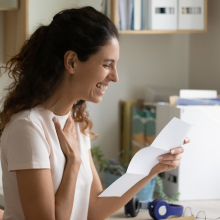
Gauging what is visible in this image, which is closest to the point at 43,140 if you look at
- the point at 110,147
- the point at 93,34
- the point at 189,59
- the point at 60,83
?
the point at 60,83

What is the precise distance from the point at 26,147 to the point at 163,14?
1.28m

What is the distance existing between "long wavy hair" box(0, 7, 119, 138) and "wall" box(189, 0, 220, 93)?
4.04ft

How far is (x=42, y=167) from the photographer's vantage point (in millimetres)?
893

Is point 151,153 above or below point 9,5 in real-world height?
below

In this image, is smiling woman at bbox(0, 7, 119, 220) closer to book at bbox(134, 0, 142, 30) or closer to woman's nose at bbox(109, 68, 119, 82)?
woman's nose at bbox(109, 68, 119, 82)

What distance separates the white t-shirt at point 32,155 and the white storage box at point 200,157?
0.71 m

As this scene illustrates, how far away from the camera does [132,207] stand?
1422 mm

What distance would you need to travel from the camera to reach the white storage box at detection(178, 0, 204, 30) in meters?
1.95

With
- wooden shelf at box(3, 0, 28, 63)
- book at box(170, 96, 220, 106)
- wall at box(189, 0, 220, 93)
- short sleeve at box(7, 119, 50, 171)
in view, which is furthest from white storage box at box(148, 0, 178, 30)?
short sleeve at box(7, 119, 50, 171)

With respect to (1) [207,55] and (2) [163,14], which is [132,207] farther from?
(1) [207,55]

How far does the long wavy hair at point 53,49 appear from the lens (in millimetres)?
968

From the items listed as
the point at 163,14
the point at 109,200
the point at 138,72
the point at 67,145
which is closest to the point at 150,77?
the point at 138,72

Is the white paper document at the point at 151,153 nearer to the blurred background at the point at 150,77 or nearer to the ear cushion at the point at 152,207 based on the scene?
the ear cushion at the point at 152,207

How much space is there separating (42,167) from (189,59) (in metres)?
1.65
